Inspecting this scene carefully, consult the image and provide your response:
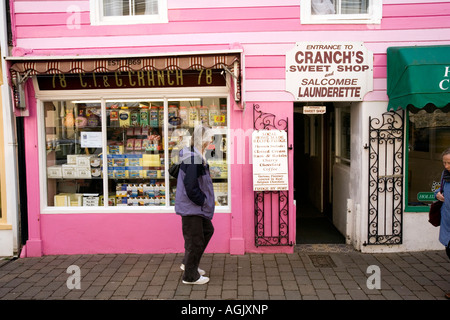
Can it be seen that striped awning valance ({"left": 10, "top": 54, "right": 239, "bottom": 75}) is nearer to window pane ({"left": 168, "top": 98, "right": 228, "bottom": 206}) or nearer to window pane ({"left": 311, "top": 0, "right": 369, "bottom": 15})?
window pane ({"left": 168, "top": 98, "right": 228, "bottom": 206})

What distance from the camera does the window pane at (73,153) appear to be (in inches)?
250

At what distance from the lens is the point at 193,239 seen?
4762 mm

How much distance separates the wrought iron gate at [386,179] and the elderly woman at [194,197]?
9.14ft

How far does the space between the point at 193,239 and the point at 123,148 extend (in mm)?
2479

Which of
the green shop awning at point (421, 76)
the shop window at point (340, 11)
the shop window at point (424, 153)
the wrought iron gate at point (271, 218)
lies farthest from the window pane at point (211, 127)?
the shop window at point (424, 153)

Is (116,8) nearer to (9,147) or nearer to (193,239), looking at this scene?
(9,147)

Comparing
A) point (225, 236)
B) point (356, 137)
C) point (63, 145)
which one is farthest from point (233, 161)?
point (63, 145)

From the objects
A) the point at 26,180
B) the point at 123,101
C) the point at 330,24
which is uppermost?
the point at 330,24

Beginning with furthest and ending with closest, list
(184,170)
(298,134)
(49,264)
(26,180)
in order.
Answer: (298,134) → (26,180) → (49,264) → (184,170)

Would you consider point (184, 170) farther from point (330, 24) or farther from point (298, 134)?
point (298, 134)

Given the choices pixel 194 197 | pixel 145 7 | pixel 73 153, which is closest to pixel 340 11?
pixel 145 7

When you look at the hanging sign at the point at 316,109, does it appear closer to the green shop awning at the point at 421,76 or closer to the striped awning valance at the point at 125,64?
the green shop awning at the point at 421,76

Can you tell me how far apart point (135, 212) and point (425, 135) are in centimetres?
479

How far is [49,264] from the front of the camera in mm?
5797
